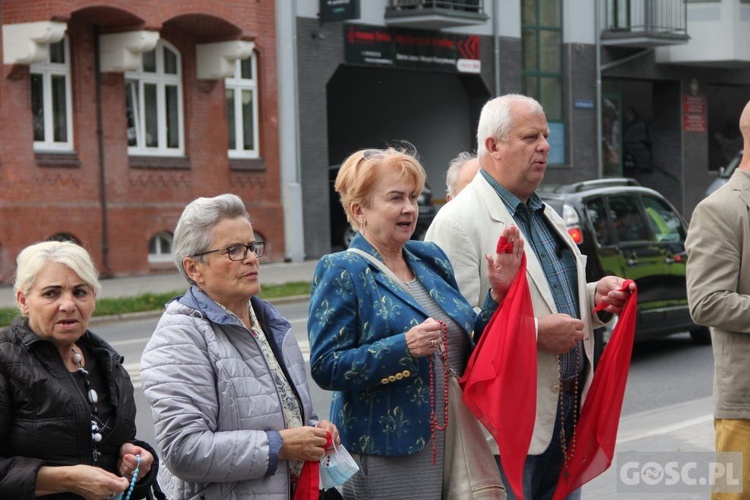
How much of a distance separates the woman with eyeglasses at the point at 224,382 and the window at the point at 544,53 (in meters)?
31.5

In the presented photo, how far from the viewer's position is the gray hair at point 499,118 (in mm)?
4945

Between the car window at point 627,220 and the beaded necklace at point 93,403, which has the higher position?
the beaded necklace at point 93,403

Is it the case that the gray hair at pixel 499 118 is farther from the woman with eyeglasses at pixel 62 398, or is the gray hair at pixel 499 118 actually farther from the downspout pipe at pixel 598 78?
the downspout pipe at pixel 598 78

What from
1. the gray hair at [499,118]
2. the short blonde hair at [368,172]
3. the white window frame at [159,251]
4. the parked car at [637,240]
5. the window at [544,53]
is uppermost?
the window at [544,53]

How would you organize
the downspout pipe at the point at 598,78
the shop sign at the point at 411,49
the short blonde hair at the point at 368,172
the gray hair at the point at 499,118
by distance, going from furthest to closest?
the downspout pipe at the point at 598,78
the shop sign at the point at 411,49
the gray hair at the point at 499,118
the short blonde hair at the point at 368,172

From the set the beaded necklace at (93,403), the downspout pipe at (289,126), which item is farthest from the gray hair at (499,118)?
the downspout pipe at (289,126)

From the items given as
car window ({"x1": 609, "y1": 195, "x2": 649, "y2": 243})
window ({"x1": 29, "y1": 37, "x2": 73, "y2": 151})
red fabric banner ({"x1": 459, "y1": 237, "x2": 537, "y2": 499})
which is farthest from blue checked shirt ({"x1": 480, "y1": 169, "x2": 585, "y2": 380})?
window ({"x1": 29, "y1": 37, "x2": 73, "y2": 151})

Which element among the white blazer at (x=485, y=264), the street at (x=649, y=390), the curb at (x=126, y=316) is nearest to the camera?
the white blazer at (x=485, y=264)

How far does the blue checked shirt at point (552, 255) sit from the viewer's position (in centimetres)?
496

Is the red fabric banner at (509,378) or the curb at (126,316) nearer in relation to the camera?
the red fabric banner at (509,378)

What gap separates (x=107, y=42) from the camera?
2444cm

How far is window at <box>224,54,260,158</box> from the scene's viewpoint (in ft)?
90.2

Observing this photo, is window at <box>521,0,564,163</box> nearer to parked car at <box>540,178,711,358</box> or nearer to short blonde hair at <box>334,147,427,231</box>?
parked car at <box>540,178,711,358</box>

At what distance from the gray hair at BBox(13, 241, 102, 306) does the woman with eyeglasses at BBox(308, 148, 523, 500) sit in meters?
0.78
